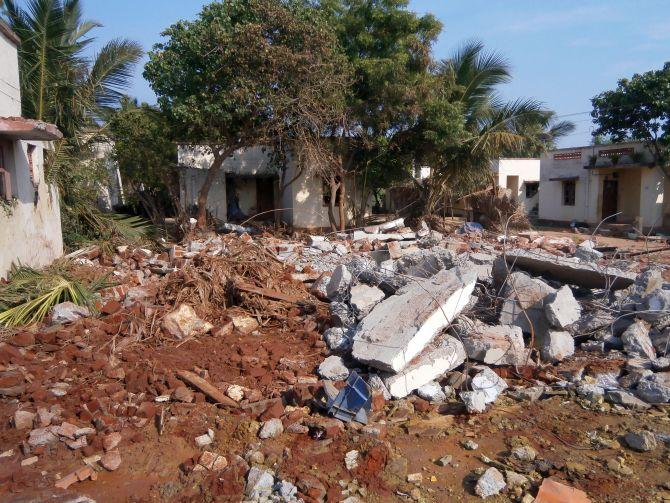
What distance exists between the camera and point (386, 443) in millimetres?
4438

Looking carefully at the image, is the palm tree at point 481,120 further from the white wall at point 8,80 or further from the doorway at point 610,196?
the white wall at point 8,80

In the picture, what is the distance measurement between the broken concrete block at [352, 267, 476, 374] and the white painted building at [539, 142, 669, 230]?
15.3 metres

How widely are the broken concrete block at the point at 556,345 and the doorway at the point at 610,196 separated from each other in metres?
17.4

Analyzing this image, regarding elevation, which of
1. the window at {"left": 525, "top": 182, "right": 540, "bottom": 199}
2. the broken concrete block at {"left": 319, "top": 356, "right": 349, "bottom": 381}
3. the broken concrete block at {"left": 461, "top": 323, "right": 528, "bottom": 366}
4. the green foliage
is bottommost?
the broken concrete block at {"left": 319, "top": 356, "right": 349, "bottom": 381}

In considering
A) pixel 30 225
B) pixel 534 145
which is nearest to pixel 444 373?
pixel 30 225

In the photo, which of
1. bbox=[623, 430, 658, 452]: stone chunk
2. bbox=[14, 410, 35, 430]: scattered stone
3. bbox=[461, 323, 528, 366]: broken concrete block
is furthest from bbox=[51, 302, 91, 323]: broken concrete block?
bbox=[623, 430, 658, 452]: stone chunk

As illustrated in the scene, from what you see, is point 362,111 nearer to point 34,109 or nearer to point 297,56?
point 297,56

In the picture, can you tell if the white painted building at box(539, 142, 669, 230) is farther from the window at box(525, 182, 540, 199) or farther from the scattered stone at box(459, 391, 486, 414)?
the scattered stone at box(459, 391, 486, 414)

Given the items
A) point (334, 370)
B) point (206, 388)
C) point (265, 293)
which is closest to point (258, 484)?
point (206, 388)

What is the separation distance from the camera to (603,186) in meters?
21.3

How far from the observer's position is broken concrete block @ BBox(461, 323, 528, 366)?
573 cm

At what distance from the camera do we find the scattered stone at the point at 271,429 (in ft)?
14.8

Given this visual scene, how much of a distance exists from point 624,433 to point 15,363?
6.02 meters

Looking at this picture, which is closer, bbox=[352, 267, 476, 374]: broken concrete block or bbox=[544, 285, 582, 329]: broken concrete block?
bbox=[352, 267, 476, 374]: broken concrete block
